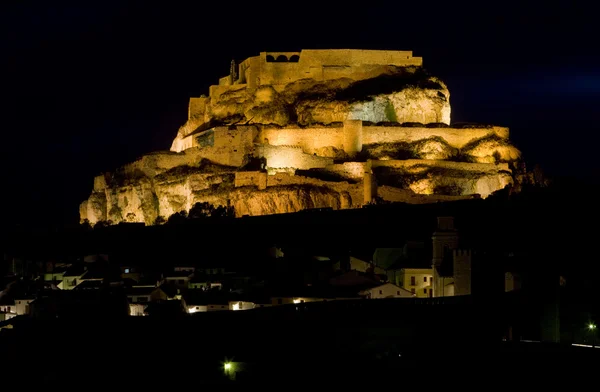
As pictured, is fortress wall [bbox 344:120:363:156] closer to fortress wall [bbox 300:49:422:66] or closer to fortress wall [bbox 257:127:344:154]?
fortress wall [bbox 257:127:344:154]

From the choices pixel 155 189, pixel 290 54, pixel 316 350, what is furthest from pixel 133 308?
pixel 290 54

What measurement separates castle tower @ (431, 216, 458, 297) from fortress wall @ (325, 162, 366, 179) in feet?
111

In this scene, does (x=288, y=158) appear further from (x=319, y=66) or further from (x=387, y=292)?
(x=387, y=292)

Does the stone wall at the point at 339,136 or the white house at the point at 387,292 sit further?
the stone wall at the point at 339,136

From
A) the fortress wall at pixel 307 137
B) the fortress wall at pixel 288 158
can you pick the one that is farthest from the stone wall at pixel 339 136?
the fortress wall at pixel 288 158

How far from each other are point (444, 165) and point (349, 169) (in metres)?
7.42

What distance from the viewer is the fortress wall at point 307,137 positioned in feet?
271

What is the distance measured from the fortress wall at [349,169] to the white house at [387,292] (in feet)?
111

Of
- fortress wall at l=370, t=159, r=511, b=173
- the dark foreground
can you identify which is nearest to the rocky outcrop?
fortress wall at l=370, t=159, r=511, b=173

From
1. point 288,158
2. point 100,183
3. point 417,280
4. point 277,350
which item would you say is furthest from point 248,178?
point 277,350

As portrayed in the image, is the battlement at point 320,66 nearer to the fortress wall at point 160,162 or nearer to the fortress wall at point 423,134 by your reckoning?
the fortress wall at point 423,134

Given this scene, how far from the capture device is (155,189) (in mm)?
83000

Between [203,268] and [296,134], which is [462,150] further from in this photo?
[203,268]

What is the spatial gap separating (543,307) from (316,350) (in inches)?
274
